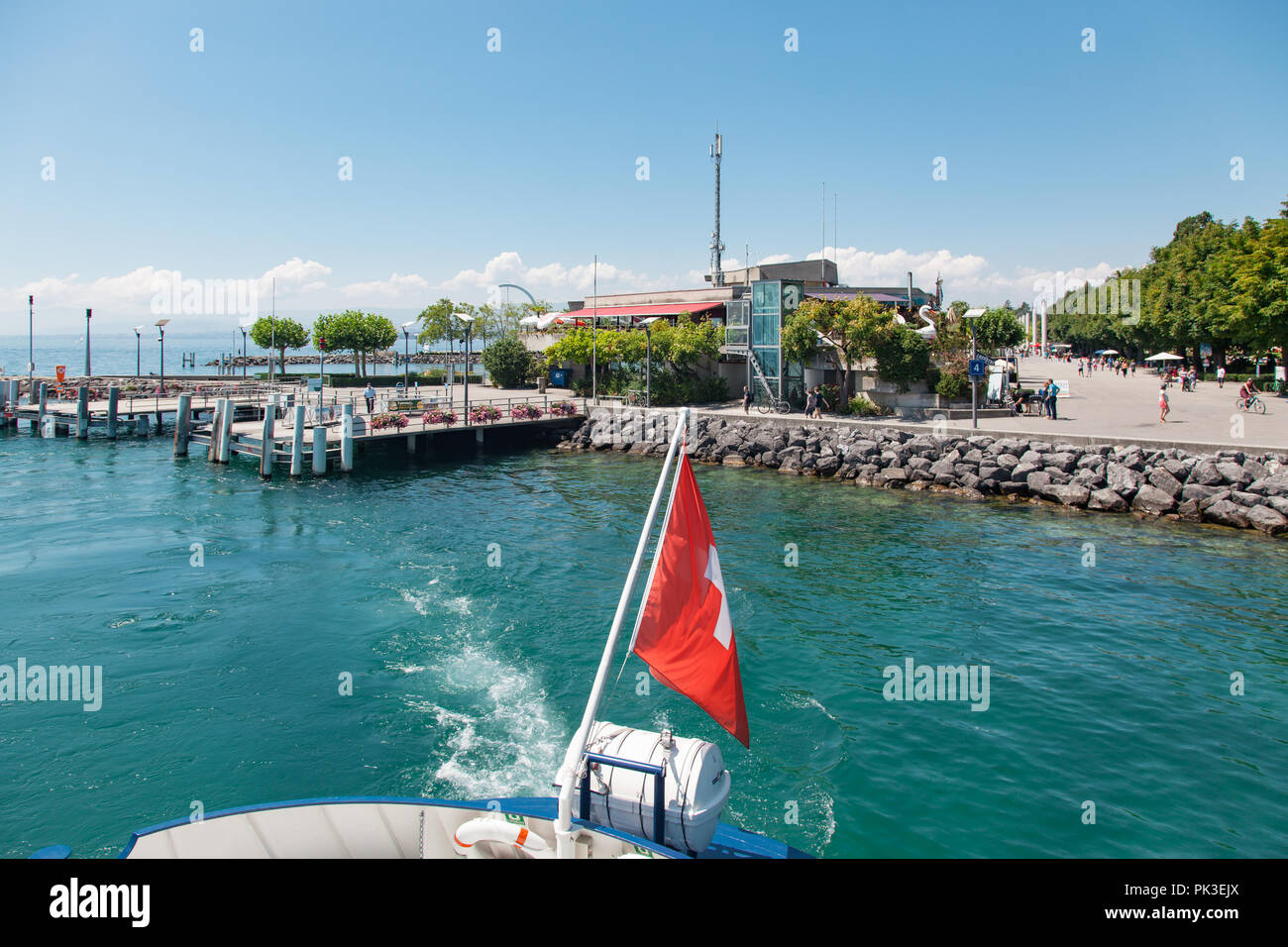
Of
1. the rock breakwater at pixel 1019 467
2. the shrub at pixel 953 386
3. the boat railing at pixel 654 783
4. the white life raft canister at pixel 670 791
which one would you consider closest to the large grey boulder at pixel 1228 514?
the rock breakwater at pixel 1019 467

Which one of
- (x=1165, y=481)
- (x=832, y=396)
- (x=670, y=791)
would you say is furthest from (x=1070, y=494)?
(x=670, y=791)

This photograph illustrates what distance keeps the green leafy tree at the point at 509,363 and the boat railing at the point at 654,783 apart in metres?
57.6

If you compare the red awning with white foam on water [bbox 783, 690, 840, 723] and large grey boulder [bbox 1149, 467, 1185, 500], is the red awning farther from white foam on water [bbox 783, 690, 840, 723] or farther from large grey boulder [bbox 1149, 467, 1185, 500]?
white foam on water [bbox 783, 690, 840, 723]

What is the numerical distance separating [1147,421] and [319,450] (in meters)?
38.8

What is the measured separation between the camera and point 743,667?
1670cm

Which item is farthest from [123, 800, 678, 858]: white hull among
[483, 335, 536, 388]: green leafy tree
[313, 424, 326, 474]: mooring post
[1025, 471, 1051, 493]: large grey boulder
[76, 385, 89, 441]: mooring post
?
[483, 335, 536, 388]: green leafy tree

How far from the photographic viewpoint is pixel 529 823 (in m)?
8.33

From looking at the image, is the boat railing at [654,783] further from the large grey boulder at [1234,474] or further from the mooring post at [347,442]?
the mooring post at [347,442]

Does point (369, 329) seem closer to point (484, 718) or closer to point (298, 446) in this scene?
point (298, 446)

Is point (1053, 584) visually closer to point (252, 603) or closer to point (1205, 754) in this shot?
point (1205, 754)

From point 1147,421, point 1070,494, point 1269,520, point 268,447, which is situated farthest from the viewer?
point 1147,421

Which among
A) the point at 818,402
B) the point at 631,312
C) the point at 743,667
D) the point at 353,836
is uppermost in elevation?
the point at 631,312

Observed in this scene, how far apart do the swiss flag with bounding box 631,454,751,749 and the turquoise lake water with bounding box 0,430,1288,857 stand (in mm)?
4361
